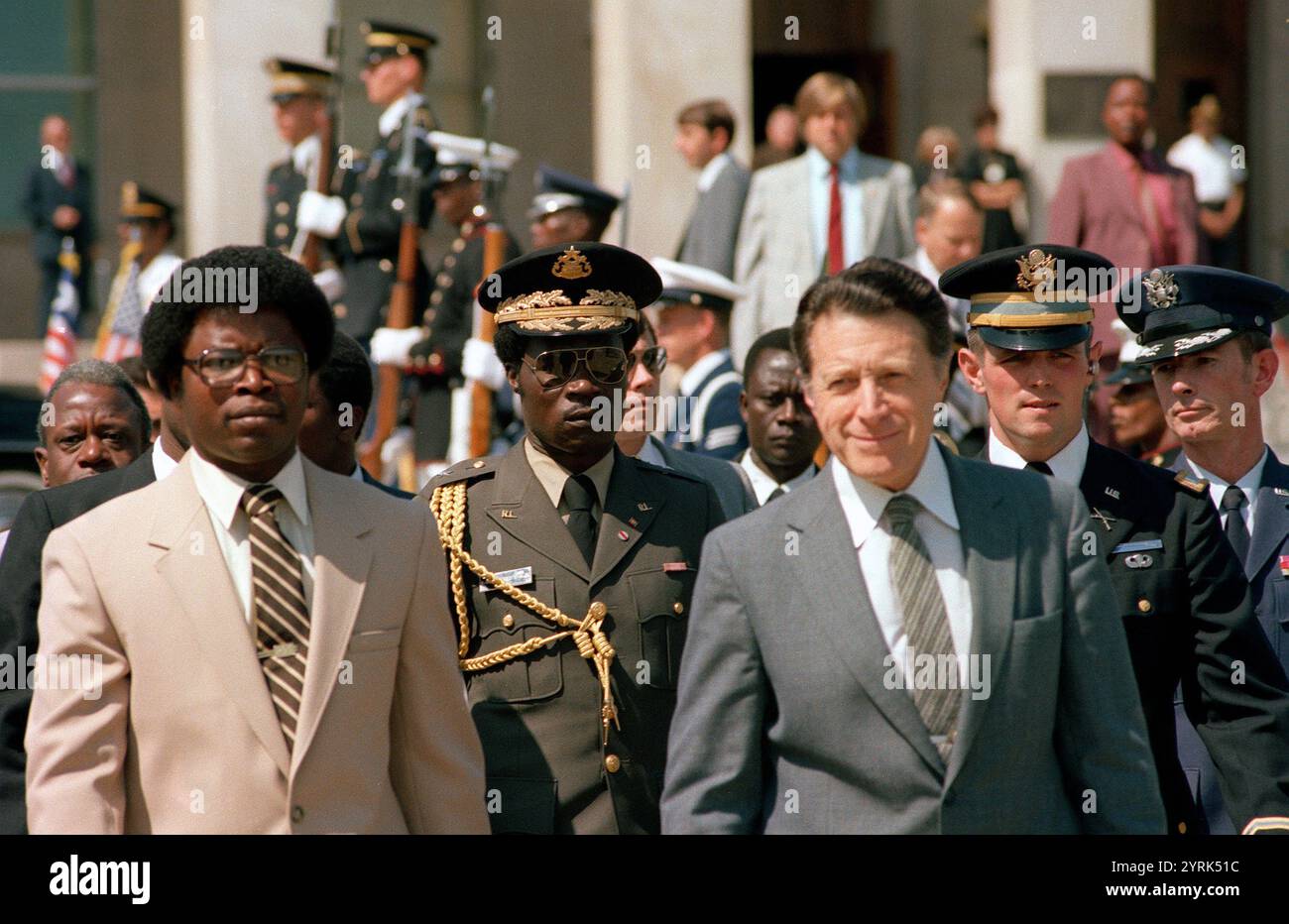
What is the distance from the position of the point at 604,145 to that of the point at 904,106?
13.6 feet

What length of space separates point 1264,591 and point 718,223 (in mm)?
6464

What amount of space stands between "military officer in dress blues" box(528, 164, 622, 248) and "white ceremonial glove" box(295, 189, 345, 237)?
5.06ft

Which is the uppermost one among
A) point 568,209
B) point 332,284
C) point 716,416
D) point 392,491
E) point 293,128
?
point 293,128

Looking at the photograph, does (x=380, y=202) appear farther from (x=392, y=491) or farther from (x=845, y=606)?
(x=845, y=606)

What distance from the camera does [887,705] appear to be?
3.95 meters

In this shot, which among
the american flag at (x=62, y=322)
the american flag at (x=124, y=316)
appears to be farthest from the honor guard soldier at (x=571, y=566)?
the american flag at (x=62, y=322)

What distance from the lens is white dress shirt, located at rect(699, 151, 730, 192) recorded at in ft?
39.3

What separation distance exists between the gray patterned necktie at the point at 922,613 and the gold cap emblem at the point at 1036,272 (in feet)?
4.16

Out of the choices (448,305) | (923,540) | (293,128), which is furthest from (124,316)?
(923,540)

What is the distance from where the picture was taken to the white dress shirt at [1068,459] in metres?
5.16

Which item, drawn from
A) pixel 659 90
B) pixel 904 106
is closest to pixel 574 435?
pixel 659 90

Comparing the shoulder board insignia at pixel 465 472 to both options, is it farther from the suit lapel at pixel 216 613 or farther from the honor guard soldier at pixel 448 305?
the honor guard soldier at pixel 448 305

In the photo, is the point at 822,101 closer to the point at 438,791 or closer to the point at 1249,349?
the point at 1249,349

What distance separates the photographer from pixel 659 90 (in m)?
13.6
